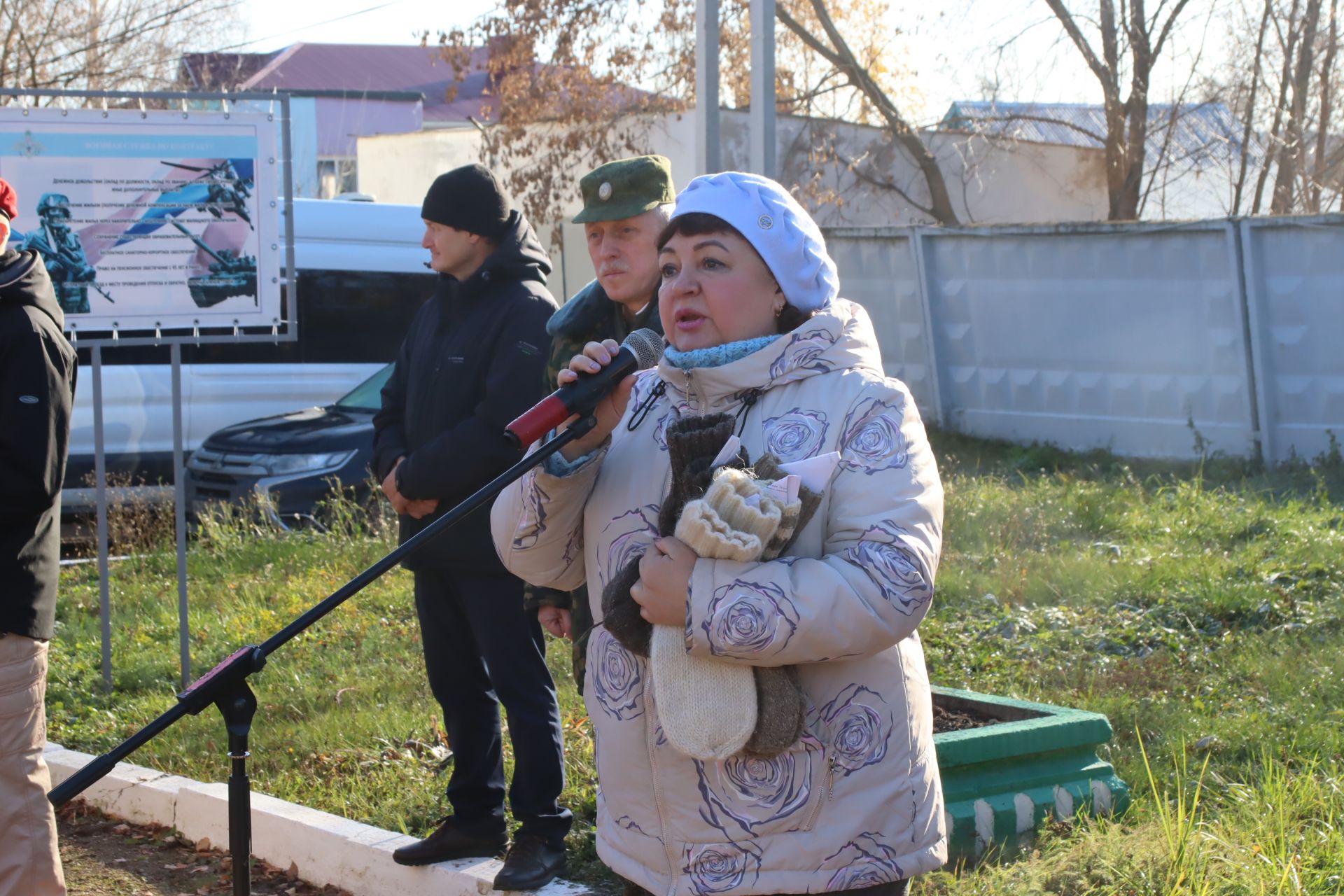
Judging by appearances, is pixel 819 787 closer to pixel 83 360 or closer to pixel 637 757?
pixel 637 757

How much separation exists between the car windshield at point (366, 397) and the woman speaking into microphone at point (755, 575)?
26.8 feet

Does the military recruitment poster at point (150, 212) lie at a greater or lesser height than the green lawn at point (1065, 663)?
greater

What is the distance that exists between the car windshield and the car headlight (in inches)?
27.4

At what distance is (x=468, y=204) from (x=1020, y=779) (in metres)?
2.46

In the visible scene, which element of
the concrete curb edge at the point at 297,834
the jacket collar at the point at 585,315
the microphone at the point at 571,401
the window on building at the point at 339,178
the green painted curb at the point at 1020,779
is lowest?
the concrete curb edge at the point at 297,834

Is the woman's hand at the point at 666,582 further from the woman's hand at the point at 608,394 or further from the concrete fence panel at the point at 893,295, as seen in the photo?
the concrete fence panel at the point at 893,295

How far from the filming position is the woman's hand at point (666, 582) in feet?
7.19

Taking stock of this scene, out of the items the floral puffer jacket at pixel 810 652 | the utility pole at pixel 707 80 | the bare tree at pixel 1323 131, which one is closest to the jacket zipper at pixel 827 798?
the floral puffer jacket at pixel 810 652

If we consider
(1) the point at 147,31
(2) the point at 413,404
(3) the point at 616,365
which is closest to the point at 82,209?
(2) the point at 413,404

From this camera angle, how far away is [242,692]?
2.41 meters

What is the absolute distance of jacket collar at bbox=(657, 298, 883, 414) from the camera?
7.79 ft

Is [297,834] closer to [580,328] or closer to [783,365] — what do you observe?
[580,328]

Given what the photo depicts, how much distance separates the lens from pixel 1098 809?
13.1 ft

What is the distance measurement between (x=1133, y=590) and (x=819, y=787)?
4843 mm
